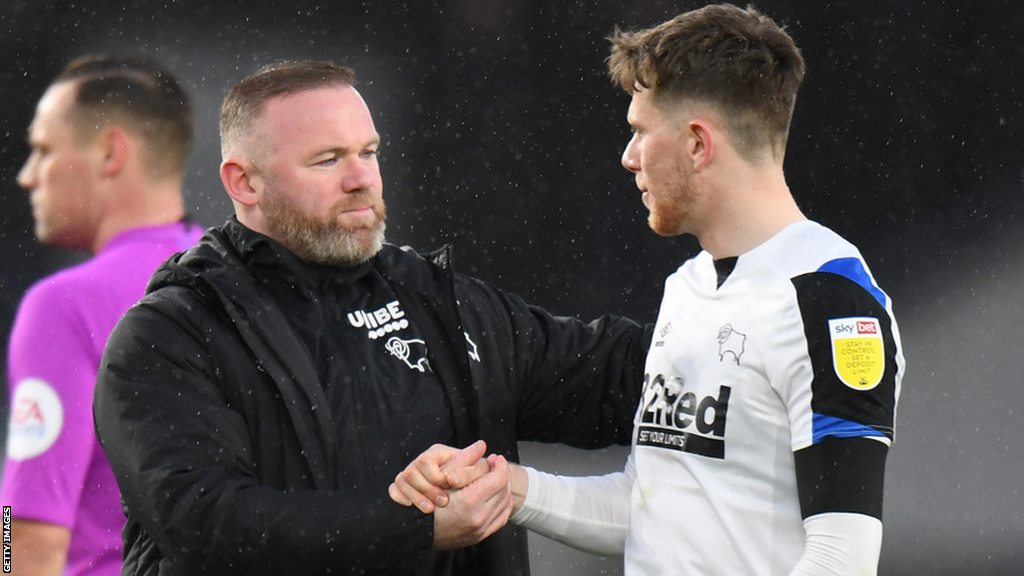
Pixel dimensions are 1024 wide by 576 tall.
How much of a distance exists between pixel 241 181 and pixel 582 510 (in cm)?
79

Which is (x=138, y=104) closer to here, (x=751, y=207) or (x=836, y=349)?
(x=751, y=207)

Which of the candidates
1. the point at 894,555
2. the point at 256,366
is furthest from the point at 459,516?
the point at 894,555

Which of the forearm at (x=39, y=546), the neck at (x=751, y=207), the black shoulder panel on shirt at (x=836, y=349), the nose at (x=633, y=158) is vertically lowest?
the forearm at (x=39, y=546)

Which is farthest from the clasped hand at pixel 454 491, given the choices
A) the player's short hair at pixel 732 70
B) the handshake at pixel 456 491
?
the player's short hair at pixel 732 70

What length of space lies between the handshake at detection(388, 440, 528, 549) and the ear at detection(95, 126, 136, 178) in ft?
5.25

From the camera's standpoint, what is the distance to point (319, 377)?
5.49ft

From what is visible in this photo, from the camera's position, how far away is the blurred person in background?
2.12 metres

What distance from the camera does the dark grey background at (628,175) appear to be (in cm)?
348

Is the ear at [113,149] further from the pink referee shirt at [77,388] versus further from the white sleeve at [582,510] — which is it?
the white sleeve at [582,510]

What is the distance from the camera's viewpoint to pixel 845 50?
11.5ft

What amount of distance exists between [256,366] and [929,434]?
265 cm

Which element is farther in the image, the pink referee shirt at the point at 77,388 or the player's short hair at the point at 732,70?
the pink referee shirt at the point at 77,388

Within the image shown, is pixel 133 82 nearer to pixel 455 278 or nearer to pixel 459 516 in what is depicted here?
pixel 455 278

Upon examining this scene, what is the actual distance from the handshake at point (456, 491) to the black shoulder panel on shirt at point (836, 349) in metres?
0.53
